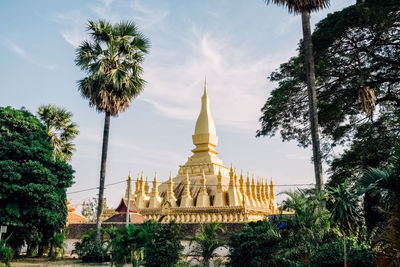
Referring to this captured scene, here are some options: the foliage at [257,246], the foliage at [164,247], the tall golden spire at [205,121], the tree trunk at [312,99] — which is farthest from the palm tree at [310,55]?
the tall golden spire at [205,121]

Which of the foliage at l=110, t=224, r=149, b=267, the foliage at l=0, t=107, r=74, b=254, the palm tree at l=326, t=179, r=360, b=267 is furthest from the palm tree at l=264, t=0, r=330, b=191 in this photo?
the foliage at l=0, t=107, r=74, b=254

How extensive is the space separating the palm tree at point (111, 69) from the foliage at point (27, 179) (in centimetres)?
253

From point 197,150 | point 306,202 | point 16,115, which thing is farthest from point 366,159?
point 197,150

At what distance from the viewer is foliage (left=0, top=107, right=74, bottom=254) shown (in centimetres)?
1645

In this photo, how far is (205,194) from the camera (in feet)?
103

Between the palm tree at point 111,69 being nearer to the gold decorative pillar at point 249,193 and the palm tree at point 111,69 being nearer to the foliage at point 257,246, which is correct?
the foliage at point 257,246

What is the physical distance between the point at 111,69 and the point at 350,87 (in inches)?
454

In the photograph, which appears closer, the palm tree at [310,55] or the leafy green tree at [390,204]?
the leafy green tree at [390,204]

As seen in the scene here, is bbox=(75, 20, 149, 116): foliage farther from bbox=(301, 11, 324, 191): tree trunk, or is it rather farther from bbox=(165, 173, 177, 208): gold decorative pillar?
bbox=(165, 173, 177, 208): gold decorative pillar

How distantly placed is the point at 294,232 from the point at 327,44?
8.97 m

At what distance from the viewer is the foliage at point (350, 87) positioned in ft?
46.6

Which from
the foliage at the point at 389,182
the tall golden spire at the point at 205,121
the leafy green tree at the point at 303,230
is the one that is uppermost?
the tall golden spire at the point at 205,121

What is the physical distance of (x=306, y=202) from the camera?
11.3 meters

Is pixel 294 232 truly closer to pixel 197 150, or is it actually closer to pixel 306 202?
pixel 306 202
